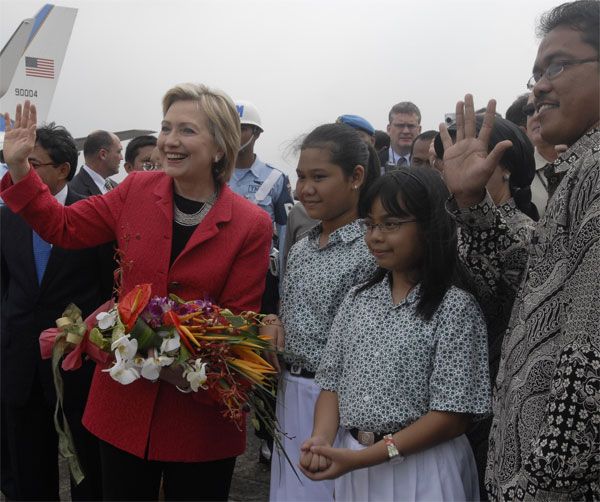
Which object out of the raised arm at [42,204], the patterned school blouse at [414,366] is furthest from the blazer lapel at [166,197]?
the patterned school blouse at [414,366]

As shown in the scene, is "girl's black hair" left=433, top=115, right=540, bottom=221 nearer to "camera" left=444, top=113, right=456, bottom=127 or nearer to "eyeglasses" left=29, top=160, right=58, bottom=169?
"camera" left=444, top=113, right=456, bottom=127

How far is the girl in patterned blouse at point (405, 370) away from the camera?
77.1 inches

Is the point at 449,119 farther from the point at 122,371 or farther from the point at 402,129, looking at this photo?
the point at 402,129

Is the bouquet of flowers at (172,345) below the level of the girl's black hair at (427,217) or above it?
below

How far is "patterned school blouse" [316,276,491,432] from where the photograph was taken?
1.95 meters

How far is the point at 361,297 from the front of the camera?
2.23 m

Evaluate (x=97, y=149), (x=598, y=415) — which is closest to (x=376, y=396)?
(x=598, y=415)

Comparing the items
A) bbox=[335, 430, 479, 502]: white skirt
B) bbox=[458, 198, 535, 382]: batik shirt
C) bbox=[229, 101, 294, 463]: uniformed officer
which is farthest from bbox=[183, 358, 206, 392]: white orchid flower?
bbox=[229, 101, 294, 463]: uniformed officer

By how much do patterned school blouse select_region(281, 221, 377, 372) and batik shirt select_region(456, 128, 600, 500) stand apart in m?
0.88

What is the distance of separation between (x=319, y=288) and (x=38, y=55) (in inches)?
597

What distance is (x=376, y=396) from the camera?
2008mm

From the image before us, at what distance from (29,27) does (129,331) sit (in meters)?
14.7

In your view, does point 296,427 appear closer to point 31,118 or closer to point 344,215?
point 344,215

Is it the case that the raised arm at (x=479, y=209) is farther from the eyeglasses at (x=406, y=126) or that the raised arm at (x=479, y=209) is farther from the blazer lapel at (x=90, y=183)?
the eyeglasses at (x=406, y=126)
